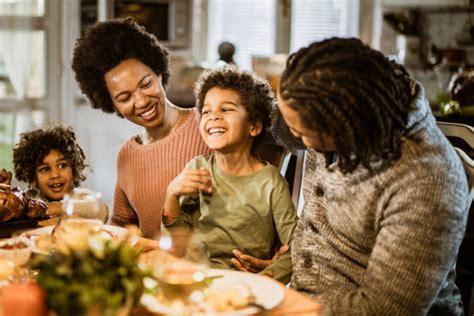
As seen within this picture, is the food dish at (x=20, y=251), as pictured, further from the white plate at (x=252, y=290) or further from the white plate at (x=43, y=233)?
the white plate at (x=252, y=290)

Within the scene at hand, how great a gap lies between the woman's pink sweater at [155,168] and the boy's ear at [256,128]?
11.8 inches

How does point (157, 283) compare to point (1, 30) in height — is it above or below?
below

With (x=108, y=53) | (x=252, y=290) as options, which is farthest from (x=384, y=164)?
(x=108, y=53)

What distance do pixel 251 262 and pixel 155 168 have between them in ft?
1.88

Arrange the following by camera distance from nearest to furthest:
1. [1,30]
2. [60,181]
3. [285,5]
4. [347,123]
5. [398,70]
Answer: [347,123], [398,70], [60,181], [1,30], [285,5]

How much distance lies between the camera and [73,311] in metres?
1.09

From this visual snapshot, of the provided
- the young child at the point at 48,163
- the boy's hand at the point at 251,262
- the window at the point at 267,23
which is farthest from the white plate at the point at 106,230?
the window at the point at 267,23

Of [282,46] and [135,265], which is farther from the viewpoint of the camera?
[282,46]

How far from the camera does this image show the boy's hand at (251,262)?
188cm

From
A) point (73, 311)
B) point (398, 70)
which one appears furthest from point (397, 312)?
point (73, 311)

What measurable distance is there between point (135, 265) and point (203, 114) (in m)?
0.88

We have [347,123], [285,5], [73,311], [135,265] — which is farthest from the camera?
[285,5]

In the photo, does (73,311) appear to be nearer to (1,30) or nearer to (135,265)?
(135,265)

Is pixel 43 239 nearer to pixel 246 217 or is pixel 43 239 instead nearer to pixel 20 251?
pixel 20 251
